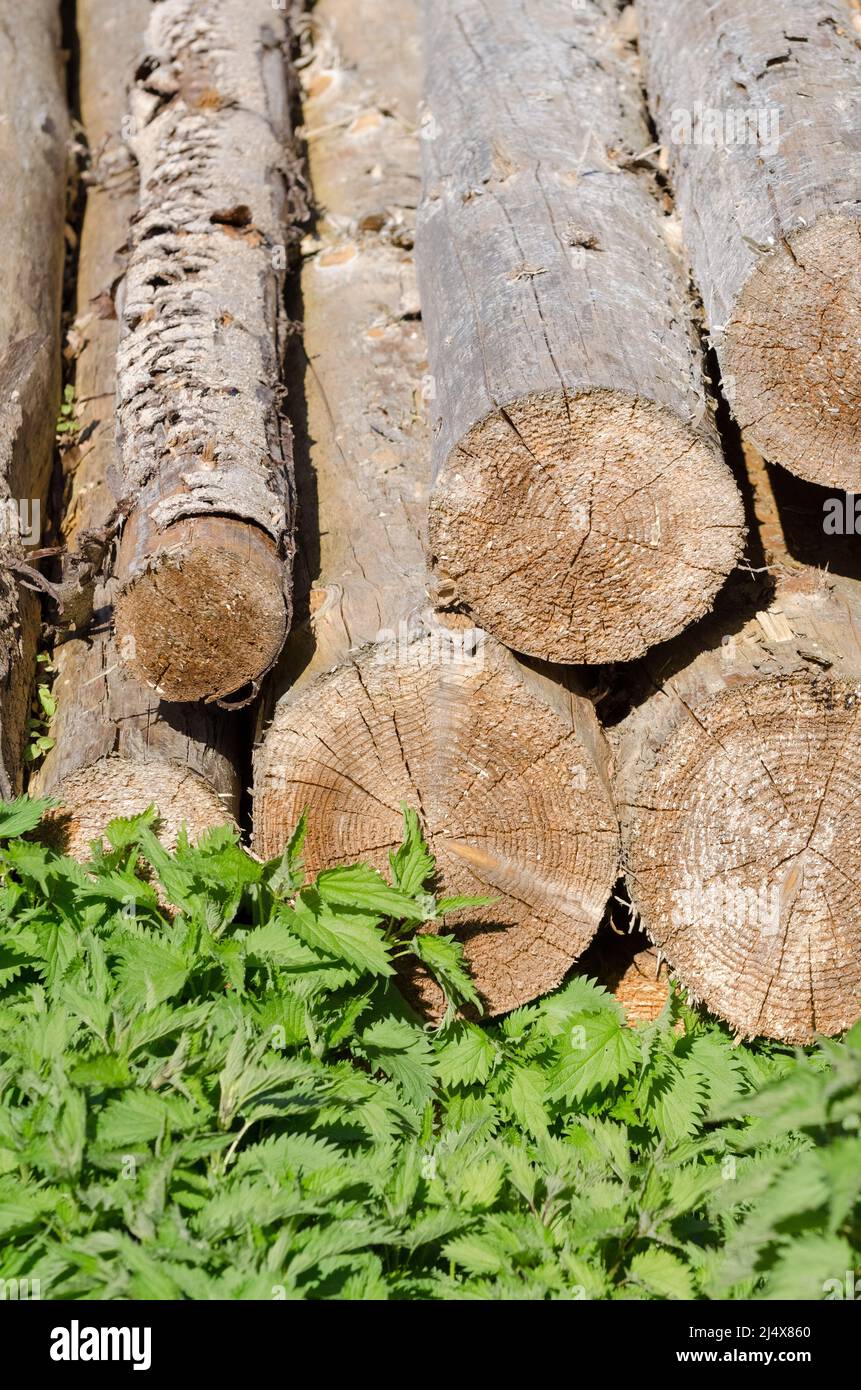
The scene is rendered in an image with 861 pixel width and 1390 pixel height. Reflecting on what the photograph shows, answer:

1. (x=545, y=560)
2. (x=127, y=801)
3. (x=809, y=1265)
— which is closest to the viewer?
(x=809, y=1265)

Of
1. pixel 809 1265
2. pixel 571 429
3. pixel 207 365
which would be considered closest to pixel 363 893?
pixel 571 429

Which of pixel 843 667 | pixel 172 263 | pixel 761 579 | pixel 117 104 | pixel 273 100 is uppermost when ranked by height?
pixel 117 104

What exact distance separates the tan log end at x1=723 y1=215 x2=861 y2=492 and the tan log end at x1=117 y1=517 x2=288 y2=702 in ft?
4.26

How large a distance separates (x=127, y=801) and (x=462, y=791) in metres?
0.90

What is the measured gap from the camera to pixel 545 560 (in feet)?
9.90

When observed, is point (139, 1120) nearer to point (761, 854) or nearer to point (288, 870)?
point (288, 870)

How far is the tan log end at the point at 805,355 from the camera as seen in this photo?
9.78ft

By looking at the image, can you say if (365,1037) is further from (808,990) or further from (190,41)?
(190,41)

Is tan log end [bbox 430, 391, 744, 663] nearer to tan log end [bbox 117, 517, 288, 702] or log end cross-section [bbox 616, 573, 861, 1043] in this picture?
log end cross-section [bbox 616, 573, 861, 1043]

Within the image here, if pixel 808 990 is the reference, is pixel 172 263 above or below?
above

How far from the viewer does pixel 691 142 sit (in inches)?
148
